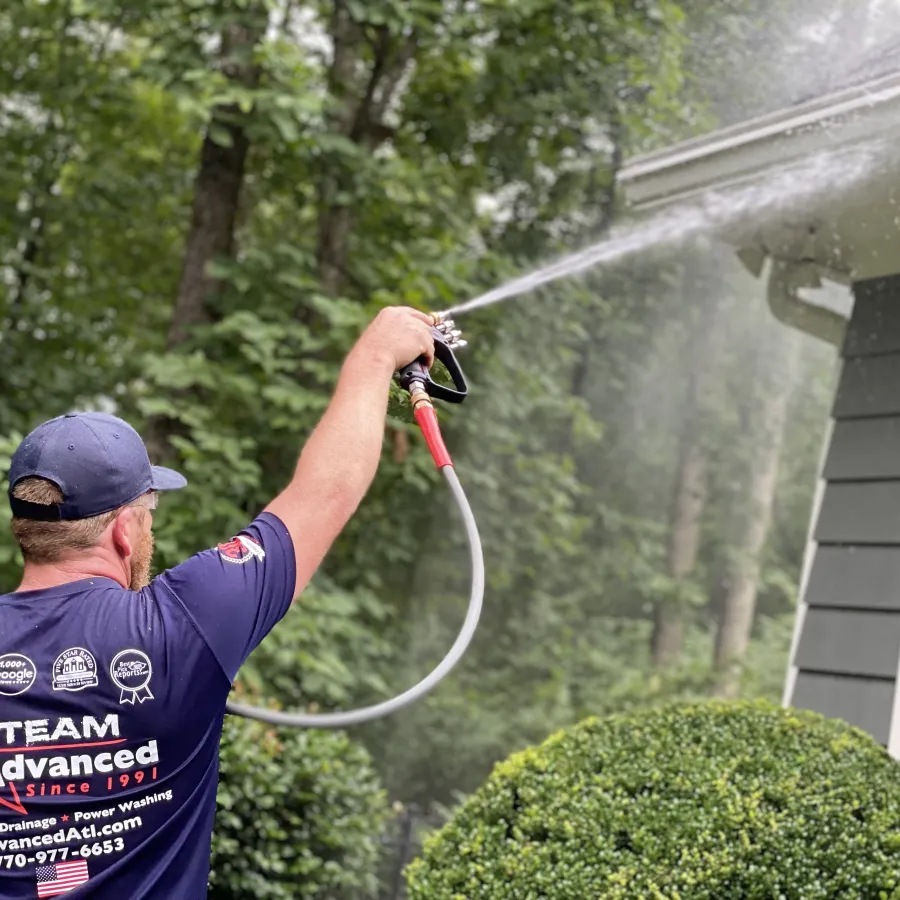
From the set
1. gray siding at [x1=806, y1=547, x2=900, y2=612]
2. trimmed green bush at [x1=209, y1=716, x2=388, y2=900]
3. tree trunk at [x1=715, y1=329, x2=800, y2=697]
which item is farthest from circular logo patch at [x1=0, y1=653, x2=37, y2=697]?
tree trunk at [x1=715, y1=329, x2=800, y2=697]

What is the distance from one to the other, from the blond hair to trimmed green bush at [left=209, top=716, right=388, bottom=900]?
10.3 feet

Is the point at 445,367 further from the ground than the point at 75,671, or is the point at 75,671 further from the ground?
the point at 445,367

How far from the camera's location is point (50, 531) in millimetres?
1836

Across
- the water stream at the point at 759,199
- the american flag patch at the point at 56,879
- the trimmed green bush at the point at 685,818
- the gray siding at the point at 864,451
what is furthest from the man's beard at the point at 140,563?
the gray siding at the point at 864,451

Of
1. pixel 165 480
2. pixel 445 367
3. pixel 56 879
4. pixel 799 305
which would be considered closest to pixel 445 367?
pixel 445 367

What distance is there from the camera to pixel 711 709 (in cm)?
383

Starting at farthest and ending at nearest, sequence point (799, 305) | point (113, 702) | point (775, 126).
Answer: point (799, 305)
point (775, 126)
point (113, 702)

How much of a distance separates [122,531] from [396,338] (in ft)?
1.81

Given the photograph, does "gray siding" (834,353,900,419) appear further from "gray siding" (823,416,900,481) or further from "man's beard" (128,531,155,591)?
"man's beard" (128,531,155,591)

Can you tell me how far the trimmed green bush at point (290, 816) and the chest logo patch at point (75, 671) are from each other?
10.5ft

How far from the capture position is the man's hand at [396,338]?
188cm

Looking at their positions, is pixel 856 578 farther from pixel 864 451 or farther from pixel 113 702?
pixel 113 702

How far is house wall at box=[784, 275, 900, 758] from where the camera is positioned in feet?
14.3

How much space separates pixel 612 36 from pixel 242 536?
721 cm
